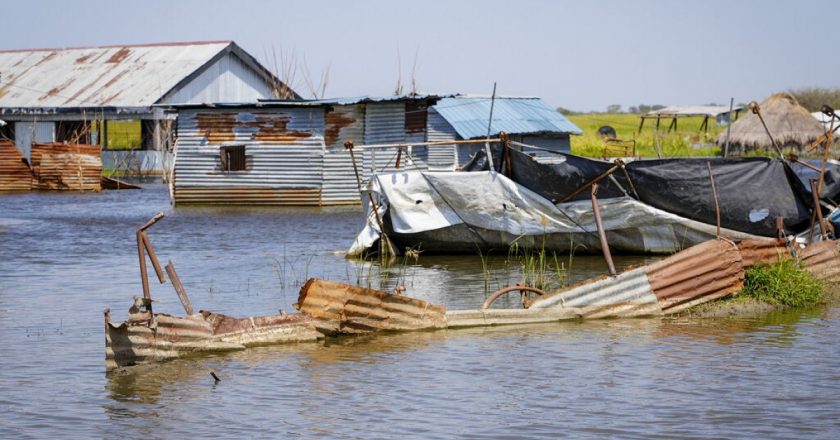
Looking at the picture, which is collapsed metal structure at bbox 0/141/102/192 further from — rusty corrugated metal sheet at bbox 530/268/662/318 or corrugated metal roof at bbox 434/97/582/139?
rusty corrugated metal sheet at bbox 530/268/662/318

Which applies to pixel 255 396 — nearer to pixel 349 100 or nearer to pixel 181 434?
pixel 181 434

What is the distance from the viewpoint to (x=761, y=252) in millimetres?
11180

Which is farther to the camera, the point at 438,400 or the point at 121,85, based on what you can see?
the point at 121,85

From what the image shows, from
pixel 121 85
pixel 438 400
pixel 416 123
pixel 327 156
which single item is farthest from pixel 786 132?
pixel 438 400

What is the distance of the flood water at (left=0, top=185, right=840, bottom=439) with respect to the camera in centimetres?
714

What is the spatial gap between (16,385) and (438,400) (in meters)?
3.20

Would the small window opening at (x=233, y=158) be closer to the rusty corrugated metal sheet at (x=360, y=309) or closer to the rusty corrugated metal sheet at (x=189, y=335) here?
the rusty corrugated metal sheet at (x=360, y=309)

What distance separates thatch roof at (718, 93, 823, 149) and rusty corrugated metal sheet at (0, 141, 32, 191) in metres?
23.8

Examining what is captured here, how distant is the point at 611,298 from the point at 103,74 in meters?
31.4

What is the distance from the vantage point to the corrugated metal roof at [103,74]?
118 ft

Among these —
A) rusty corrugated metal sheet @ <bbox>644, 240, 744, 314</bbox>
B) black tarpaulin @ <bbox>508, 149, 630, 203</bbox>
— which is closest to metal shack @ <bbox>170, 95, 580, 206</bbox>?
black tarpaulin @ <bbox>508, 149, 630, 203</bbox>

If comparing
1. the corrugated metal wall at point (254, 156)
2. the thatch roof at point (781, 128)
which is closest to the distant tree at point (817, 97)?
the thatch roof at point (781, 128)

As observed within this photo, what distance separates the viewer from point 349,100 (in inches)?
1059

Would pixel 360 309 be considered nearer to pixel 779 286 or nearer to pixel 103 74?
pixel 779 286
